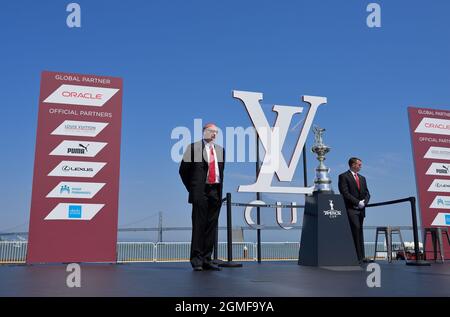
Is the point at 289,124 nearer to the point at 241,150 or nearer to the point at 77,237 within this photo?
the point at 241,150

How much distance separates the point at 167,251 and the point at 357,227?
8.32 meters

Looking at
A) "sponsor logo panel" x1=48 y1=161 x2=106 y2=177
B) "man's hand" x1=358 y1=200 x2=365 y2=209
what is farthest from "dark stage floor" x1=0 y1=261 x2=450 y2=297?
"sponsor logo panel" x1=48 y1=161 x2=106 y2=177

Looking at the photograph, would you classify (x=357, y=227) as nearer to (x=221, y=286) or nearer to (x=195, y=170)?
(x=195, y=170)

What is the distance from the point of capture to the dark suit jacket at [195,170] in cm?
365

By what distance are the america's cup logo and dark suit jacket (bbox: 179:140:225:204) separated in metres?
3.13

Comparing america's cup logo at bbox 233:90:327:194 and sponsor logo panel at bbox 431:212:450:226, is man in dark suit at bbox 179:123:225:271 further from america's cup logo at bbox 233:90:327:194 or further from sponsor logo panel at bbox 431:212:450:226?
sponsor logo panel at bbox 431:212:450:226

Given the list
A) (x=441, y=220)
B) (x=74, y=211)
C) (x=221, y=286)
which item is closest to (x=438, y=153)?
(x=441, y=220)

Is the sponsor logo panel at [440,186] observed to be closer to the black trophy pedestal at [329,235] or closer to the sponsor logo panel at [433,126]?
the sponsor logo panel at [433,126]

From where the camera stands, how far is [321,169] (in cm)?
449

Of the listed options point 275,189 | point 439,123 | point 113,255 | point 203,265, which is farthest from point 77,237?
point 439,123

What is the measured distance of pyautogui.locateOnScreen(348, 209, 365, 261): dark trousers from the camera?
4730 millimetres

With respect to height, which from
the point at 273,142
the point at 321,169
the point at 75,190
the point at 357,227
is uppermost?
the point at 273,142
